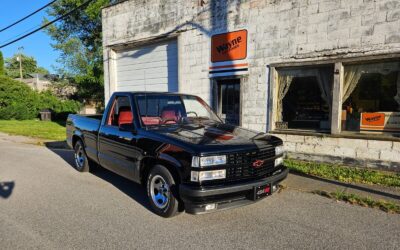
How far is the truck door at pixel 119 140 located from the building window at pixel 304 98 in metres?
4.69

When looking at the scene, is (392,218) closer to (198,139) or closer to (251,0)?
(198,139)

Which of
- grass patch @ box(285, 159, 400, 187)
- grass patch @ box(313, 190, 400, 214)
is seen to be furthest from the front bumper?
grass patch @ box(285, 159, 400, 187)

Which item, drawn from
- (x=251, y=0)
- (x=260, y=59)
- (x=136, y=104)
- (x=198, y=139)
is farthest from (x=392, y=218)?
(x=251, y=0)

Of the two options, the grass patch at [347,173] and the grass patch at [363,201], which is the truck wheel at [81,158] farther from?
the grass patch at [363,201]

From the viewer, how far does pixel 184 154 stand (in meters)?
3.62

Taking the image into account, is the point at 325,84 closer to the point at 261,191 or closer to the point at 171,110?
the point at 171,110

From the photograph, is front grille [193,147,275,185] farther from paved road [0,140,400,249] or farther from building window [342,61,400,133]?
building window [342,61,400,133]

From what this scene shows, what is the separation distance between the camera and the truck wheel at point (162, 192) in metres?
3.83

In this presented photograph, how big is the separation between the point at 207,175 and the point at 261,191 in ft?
2.61

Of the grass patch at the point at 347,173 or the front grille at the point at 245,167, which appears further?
the grass patch at the point at 347,173

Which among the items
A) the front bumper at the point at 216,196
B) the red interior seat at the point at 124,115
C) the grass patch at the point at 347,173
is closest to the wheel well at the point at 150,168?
the front bumper at the point at 216,196

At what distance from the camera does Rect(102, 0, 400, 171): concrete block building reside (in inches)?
265

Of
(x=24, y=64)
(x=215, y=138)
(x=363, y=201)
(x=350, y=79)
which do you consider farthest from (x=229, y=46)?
(x=24, y=64)

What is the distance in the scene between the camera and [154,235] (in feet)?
11.6
